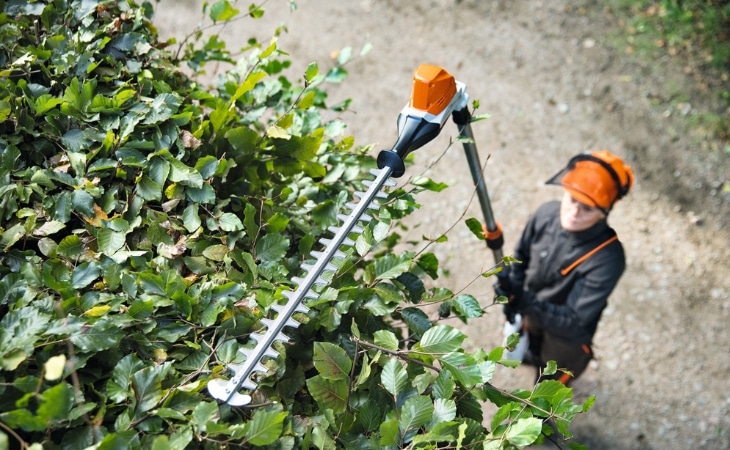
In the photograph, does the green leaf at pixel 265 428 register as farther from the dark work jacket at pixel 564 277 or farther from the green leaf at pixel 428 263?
the dark work jacket at pixel 564 277

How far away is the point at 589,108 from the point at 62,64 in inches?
163

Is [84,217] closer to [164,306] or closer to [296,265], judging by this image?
[164,306]

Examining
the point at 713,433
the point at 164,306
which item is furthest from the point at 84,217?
the point at 713,433

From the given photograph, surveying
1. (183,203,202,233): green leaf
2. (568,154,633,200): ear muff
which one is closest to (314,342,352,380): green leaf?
(183,203,202,233): green leaf

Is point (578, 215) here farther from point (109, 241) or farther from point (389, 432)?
point (109, 241)

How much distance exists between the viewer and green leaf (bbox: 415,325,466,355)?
145cm

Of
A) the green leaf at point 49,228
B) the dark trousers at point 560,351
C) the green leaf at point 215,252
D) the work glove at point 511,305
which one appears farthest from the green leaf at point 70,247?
the dark trousers at point 560,351

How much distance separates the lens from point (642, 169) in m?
4.69

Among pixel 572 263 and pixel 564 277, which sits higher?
pixel 572 263

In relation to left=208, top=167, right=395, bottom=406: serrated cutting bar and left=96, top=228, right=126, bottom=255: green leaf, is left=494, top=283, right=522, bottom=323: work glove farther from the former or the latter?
left=96, top=228, right=126, bottom=255: green leaf

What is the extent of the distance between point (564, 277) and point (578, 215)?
38cm

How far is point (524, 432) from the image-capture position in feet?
4.31

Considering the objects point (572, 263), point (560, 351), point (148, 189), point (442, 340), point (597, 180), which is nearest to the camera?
point (442, 340)

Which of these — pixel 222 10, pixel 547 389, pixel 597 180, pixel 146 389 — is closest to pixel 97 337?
pixel 146 389
